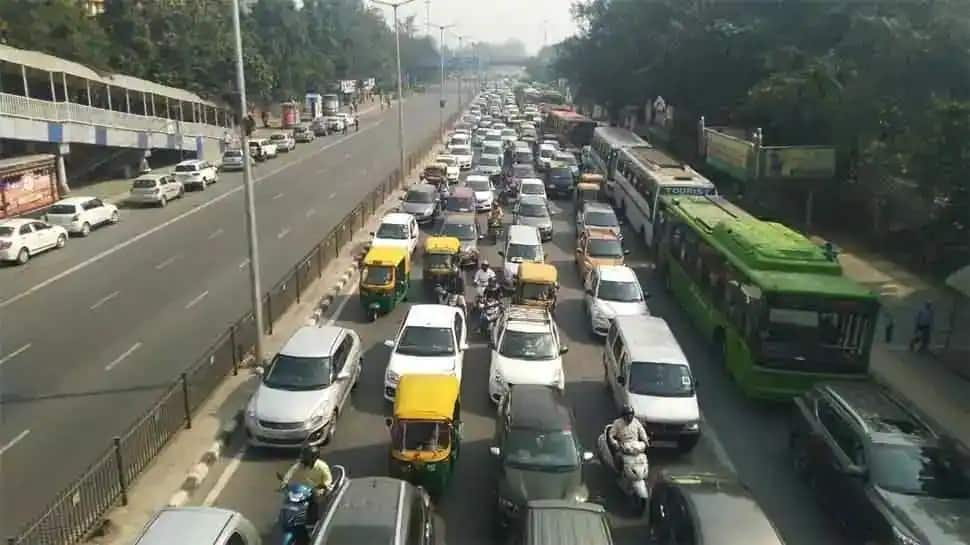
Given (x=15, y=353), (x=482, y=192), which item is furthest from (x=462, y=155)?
(x=15, y=353)

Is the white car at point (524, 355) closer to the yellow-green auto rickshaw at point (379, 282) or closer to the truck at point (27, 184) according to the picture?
the yellow-green auto rickshaw at point (379, 282)

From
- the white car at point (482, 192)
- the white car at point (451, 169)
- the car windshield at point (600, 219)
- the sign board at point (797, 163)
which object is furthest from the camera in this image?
the white car at point (451, 169)

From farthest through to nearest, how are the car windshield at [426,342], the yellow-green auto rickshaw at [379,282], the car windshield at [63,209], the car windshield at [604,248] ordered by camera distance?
the car windshield at [63,209]
the car windshield at [604,248]
the yellow-green auto rickshaw at [379,282]
the car windshield at [426,342]

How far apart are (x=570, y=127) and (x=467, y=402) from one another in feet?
153

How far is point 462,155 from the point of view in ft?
163

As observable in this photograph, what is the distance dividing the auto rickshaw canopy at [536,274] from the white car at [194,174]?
25331mm

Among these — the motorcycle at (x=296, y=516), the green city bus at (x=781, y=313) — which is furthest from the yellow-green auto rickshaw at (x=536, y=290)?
the motorcycle at (x=296, y=516)

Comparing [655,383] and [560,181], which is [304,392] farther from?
[560,181]

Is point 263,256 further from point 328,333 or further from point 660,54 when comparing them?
point 660,54

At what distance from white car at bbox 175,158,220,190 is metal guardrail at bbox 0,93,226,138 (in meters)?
3.89

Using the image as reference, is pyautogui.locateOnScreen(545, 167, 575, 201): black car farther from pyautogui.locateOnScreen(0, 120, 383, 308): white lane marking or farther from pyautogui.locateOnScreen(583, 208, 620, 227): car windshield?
pyautogui.locateOnScreen(0, 120, 383, 308): white lane marking

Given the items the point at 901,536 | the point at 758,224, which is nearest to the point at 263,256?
the point at 758,224

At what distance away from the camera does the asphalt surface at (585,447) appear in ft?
37.1

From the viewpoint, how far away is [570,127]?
59562 millimetres
